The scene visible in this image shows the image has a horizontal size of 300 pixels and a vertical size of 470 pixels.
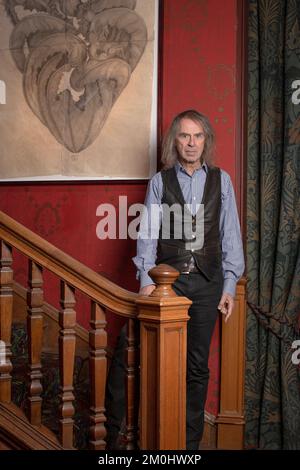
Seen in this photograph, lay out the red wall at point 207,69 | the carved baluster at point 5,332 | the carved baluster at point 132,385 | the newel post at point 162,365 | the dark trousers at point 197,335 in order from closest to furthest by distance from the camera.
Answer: the newel post at point 162,365 → the carved baluster at point 132,385 → the carved baluster at point 5,332 → the dark trousers at point 197,335 → the red wall at point 207,69

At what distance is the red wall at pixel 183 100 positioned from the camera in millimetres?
3338

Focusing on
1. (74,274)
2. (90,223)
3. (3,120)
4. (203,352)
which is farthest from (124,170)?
(74,274)

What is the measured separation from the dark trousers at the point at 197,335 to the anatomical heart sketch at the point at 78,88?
0.83m

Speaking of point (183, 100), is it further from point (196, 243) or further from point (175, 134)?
point (196, 243)

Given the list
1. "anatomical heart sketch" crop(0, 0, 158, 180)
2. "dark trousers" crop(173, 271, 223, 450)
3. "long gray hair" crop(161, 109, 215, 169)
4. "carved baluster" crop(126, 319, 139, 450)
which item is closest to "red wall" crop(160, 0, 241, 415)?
"anatomical heart sketch" crop(0, 0, 158, 180)

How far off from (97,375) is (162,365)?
11.1 inches

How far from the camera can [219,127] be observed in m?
3.34

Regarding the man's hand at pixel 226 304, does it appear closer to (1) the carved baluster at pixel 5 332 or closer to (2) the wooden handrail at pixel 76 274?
(2) the wooden handrail at pixel 76 274

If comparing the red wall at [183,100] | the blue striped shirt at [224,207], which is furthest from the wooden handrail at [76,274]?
the red wall at [183,100]

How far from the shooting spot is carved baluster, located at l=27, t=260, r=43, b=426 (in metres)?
2.31

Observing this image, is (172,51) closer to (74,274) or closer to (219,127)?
(219,127)

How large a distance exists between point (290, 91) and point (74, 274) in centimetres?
179

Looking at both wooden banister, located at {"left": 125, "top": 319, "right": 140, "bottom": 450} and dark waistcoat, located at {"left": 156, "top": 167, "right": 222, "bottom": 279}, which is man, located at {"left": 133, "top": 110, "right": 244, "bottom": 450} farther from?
wooden banister, located at {"left": 125, "top": 319, "right": 140, "bottom": 450}

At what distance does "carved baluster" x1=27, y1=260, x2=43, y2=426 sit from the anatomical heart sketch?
53.3 inches
